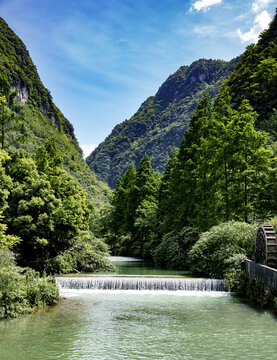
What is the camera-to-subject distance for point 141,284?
21031 mm

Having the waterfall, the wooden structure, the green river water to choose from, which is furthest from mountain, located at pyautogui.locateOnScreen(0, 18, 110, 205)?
the green river water

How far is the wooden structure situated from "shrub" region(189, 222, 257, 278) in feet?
6.94

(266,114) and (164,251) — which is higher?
(266,114)

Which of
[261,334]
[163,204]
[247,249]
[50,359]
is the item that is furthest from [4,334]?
[163,204]

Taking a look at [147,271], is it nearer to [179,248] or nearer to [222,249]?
[179,248]

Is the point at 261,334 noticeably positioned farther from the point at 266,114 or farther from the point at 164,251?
the point at 266,114

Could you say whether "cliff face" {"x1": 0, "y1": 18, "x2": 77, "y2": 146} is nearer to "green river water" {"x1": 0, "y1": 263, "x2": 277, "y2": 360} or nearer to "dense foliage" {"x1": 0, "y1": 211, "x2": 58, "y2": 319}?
"dense foliage" {"x1": 0, "y1": 211, "x2": 58, "y2": 319}

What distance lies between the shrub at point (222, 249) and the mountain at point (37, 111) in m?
89.8

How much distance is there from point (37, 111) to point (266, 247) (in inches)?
5619

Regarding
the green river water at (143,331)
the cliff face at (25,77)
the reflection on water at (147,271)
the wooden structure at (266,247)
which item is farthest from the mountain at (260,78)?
the cliff face at (25,77)

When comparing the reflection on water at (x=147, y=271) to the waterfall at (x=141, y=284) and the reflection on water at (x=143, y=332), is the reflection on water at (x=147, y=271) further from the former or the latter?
the reflection on water at (x=143, y=332)

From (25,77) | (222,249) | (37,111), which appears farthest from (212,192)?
(25,77)

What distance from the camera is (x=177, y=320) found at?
13.8 meters

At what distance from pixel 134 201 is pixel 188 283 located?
33209 millimetres
